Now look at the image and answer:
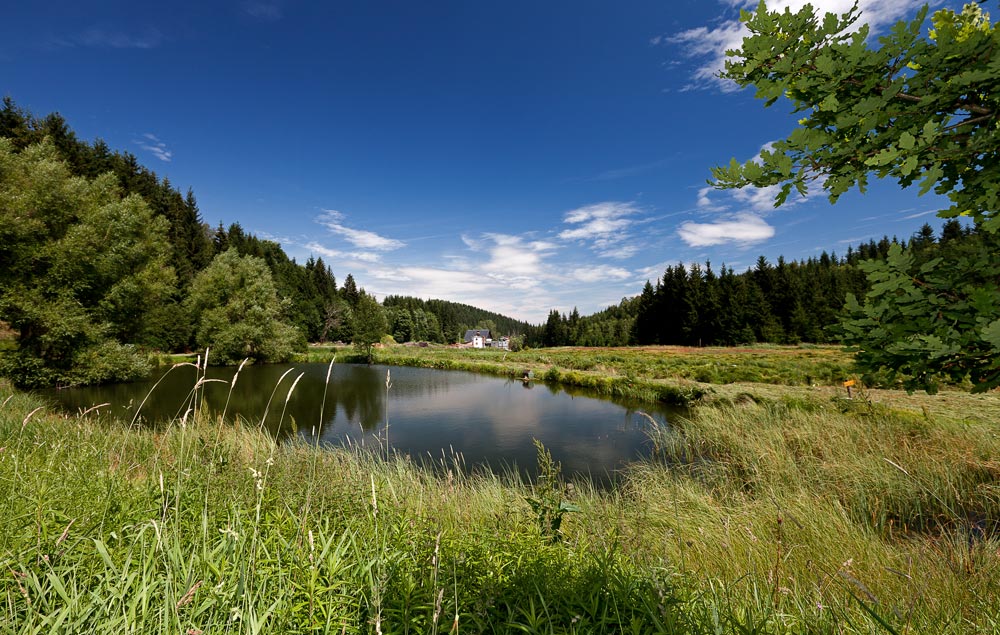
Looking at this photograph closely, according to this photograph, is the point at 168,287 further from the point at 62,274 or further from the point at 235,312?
the point at 235,312

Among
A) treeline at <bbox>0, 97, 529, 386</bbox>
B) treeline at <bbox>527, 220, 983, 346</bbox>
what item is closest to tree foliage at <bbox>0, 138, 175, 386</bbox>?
treeline at <bbox>0, 97, 529, 386</bbox>

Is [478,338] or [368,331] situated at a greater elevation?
[368,331]

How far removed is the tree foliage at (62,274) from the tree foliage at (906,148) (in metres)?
25.2

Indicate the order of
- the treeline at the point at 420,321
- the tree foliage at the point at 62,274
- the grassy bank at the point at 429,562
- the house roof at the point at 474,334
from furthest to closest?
the house roof at the point at 474,334 < the treeline at the point at 420,321 < the tree foliage at the point at 62,274 < the grassy bank at the point at 429,562

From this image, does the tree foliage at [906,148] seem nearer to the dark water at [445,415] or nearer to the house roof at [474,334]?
the dark water at [445,415]

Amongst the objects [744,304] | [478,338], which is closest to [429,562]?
[744,304]

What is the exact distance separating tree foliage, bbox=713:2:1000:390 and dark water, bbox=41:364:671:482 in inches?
258

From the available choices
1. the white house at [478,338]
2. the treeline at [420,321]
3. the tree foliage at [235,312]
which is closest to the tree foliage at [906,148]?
the tree foliage at [235,312]

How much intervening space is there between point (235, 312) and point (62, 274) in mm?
17734

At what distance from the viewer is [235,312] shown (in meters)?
33.9

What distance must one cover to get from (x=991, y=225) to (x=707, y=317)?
5232cm

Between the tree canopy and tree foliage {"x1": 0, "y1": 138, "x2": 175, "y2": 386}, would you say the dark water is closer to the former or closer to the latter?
tree foliage {"x1": 0, "y1": 138, "x2": 175, "y2": 386}

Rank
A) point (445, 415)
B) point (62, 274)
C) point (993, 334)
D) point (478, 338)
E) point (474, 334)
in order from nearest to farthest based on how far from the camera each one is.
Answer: point (993, 334), point (445, 415), point (62, 274), point (478, 338), point (474, 334)

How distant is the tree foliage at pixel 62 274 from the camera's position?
15.7m
